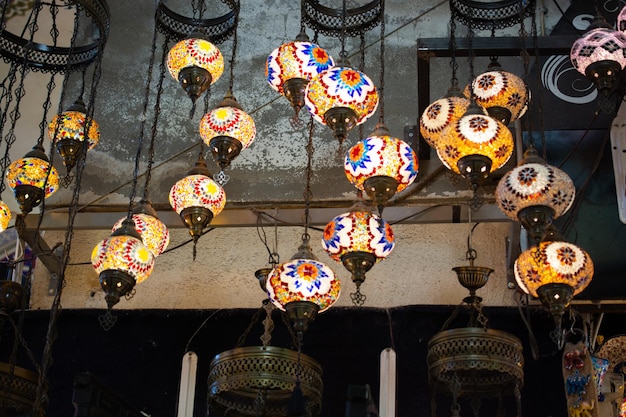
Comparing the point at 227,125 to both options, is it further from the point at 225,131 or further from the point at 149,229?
the point at 149,229

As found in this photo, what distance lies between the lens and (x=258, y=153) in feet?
20.8

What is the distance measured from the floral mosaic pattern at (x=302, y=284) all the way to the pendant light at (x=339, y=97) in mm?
624

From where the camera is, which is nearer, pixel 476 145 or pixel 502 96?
pixel 476 145

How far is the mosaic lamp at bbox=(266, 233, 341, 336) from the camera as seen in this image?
4145 millimetres

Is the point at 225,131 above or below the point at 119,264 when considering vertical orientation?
above

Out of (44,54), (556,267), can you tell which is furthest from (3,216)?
(556,267)

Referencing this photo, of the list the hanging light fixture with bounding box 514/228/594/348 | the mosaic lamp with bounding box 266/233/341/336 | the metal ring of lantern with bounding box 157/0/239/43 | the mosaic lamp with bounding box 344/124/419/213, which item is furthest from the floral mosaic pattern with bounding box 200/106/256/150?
the hanging light fixture with bounding box 514/228/594/348

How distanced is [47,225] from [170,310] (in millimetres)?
928

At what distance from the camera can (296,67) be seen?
185 inches

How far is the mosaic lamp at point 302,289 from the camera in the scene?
4.14 m

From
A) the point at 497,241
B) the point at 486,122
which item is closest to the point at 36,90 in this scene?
the point at 497,241

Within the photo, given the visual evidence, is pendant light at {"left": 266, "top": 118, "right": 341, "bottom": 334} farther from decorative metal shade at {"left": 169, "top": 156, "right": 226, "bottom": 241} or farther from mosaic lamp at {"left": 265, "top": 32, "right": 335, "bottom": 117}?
mosaic lamp at {"left": 265, "top": 32, "right": 335, "bottom": 117}

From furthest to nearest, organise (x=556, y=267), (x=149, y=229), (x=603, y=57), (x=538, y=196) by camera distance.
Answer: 1. (x=149, y=229)
2. (x=603, y=57)
3. (x=556, y=267)
4. (x=538, y=196)

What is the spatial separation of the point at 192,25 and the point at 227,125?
1.00 meters
